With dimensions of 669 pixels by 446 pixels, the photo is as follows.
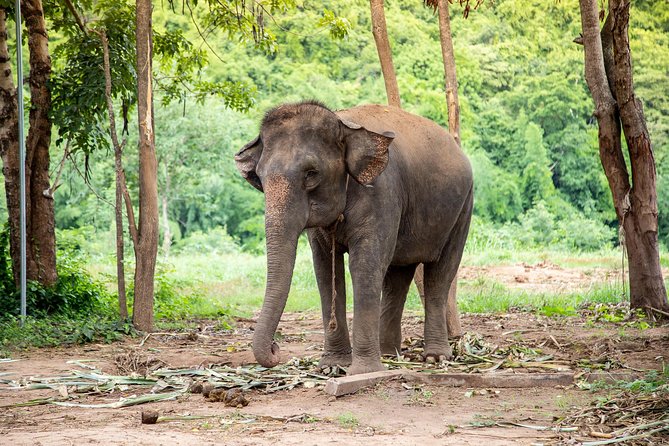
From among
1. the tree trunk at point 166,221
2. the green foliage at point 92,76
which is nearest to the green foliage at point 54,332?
Result: the green foliage at point 92,76

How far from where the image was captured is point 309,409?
5.99 metres

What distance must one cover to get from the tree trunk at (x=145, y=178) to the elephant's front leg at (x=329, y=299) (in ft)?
10.2

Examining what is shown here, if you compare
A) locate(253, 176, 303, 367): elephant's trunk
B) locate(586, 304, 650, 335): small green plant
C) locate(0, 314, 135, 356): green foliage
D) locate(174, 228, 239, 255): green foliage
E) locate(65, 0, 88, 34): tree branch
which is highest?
locate(65, 0, 88, 34): tree branch

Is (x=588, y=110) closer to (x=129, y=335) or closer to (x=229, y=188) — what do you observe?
(x=229, y=188)

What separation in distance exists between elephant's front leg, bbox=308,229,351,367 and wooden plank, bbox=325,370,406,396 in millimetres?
734

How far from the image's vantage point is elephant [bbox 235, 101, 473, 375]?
21.3ft

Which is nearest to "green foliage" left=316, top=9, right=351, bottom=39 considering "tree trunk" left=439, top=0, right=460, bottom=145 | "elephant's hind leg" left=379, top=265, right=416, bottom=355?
"tree trunk" left=439, top=0, right=460, bottom=145

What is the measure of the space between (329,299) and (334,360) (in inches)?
19.0

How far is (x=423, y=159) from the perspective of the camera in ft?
25.8

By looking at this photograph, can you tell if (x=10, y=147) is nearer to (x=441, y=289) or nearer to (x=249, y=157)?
(x=249, y=157)

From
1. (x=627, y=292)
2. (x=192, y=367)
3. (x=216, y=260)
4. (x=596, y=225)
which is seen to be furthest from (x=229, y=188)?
(x=192, y=367)

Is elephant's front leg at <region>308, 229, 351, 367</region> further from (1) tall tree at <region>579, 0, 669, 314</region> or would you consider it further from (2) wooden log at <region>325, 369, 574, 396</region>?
(1) tall tree at <region>579, 0, 669, 314</region>

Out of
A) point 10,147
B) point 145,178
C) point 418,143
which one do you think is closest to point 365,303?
point 418,143

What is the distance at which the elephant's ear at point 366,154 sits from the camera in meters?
6.84
